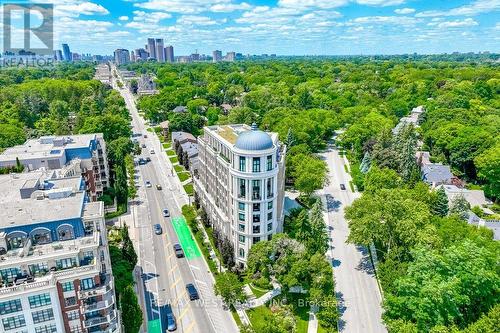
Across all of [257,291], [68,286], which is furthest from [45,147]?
[257,291]

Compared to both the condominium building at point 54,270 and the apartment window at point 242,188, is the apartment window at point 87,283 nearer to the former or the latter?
the condominium building at point 54,270

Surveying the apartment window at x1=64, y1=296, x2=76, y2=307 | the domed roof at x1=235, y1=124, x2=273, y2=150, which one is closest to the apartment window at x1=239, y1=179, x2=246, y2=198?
the domed roof at x1=235, y1=124, x2=273, y2=150

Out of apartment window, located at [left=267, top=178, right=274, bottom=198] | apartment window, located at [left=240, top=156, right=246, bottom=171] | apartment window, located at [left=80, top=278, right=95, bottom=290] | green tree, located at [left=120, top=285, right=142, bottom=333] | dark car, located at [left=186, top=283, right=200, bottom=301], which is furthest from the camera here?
apartment window, located at [left=267, top=178, right=274, bottom=198]

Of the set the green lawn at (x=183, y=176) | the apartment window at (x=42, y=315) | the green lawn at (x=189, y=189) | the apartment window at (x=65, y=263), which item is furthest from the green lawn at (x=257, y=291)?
the green lawn at (x=183, y=176)

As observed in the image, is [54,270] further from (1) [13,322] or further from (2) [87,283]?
(1) [13,322]

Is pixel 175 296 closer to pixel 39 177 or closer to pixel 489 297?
pixel 39 177

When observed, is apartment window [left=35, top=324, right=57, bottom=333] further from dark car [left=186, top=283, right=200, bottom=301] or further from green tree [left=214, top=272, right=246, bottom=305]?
dark car [left=186, top=283, right=200, bottom=301]
